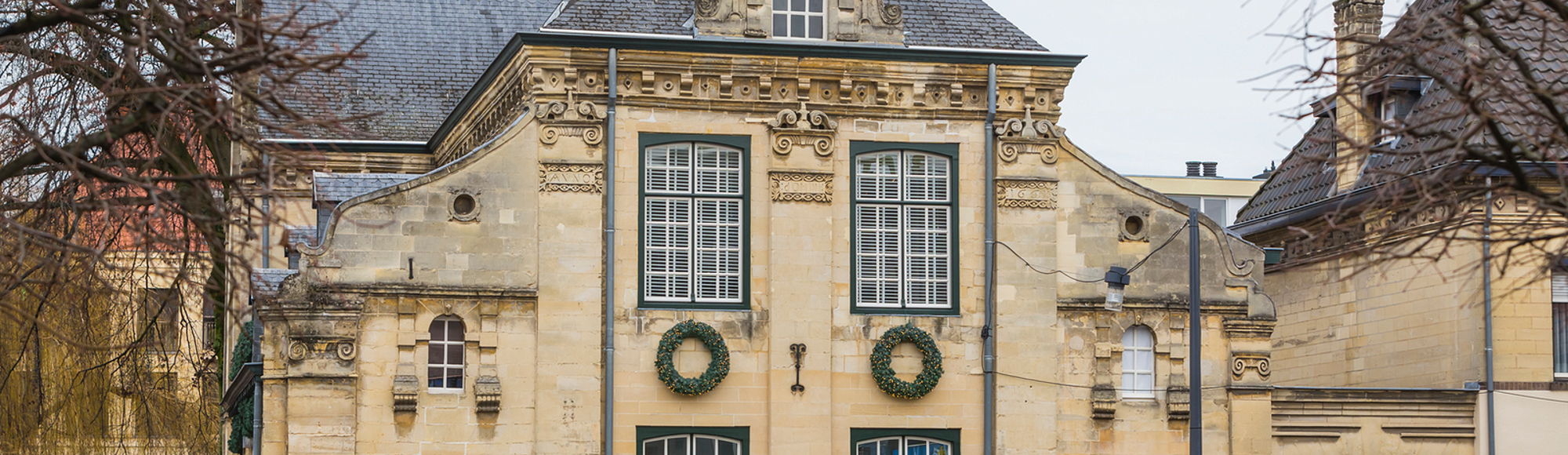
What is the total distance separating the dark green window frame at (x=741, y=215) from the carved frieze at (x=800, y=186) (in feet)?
1.11

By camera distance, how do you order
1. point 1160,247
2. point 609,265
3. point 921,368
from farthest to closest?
point 1160,247, point 921,368, point 609,265

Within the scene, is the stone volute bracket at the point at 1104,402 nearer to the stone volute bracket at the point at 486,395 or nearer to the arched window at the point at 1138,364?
the arched window at the point at 1138,364

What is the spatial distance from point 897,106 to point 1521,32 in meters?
11.2

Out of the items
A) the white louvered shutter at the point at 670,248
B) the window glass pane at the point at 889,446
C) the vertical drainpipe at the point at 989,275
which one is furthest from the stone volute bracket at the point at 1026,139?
the white louvered shutter at the point at 670,248

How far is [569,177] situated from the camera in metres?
23.1

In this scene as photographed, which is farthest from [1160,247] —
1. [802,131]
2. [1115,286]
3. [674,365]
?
[674,365]

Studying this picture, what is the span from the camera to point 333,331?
2209cm

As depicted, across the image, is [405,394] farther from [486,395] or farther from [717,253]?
[717,253]

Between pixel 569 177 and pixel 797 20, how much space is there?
11.6 ft

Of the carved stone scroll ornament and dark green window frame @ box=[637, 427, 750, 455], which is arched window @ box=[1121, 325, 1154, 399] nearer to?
the carved stone scroll ornament

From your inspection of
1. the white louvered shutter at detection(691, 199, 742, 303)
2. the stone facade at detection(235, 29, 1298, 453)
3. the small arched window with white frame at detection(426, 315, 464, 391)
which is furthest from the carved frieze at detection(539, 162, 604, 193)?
the small arched window with white frame at detection(426, 315, 464, 391)

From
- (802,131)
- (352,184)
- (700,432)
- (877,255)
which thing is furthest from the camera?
(352,184)

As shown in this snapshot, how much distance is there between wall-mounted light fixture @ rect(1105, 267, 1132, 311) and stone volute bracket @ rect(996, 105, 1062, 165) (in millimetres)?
3145

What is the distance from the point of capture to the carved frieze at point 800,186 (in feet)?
77.2
